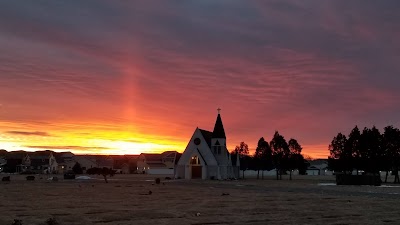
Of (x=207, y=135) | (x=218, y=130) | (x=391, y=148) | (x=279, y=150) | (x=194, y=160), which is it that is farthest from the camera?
(x=279, y=150)

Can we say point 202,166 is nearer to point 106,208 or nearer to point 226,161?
point 226,161

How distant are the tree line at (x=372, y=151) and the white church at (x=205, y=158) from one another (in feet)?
90.4

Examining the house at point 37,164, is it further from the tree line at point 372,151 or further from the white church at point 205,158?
the tree line at point 372,151

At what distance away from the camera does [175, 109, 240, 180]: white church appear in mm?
104938

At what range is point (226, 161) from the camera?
107 metres

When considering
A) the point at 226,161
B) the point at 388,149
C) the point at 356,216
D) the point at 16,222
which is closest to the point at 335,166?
the point at 388,149

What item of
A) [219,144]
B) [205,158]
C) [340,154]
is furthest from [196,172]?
[340,154]

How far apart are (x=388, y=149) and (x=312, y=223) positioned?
77.6 m

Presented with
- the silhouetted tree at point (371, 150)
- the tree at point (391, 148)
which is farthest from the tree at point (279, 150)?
the tree at point (391, 148)

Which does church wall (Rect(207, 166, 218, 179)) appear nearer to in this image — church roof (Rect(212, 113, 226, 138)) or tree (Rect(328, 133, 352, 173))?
church roof (Rect(212, 113, 226, 138))

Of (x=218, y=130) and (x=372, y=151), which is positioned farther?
(x=218, y=130)

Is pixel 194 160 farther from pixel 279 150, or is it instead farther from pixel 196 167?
pixel 279 150

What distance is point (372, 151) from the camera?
93.6m

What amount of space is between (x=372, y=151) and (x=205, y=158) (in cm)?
3690
